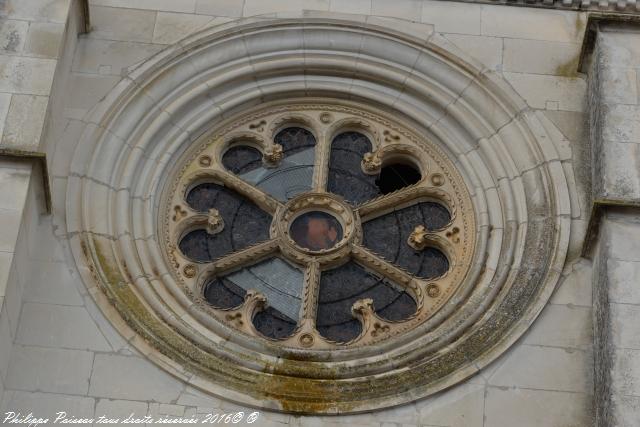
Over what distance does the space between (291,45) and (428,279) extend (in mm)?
2598

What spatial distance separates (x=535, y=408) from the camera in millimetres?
13977

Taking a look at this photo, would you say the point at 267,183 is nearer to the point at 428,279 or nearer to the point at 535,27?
the point at 428,279

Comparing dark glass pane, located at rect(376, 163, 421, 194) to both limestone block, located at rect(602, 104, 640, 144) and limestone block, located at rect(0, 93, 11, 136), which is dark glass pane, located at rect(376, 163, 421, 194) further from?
limestone block, located at rect(0, 93, 11, 136)

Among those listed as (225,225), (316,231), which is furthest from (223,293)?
(316,231)

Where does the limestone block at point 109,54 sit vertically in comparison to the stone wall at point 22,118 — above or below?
above

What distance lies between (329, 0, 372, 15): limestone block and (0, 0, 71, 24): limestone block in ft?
8.08

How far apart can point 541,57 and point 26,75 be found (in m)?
4.58

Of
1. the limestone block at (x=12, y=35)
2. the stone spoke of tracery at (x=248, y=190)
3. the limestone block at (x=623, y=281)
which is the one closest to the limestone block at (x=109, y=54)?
the limestone block at (x=12, y=35)

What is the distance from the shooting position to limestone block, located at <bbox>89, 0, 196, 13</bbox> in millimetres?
16344

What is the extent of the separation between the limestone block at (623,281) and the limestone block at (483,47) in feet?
8.70

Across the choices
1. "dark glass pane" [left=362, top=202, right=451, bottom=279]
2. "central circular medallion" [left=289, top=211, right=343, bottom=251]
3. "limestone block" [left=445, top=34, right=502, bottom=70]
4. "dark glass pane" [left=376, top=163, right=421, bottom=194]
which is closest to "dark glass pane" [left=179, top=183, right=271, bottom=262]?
"central circular medallion" [left=289, top=211, right=343, bottom=251]

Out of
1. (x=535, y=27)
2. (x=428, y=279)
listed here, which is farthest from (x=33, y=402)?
(x=535, y=27)

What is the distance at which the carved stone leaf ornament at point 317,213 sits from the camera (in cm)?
1436

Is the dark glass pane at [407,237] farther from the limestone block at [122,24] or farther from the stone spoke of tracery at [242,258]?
the limestone block at [122,24]
